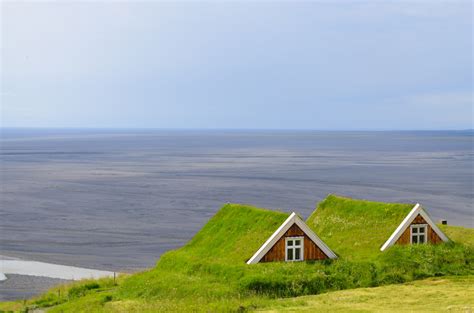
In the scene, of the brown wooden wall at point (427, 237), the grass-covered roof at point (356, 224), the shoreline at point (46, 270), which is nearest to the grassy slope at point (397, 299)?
the brown wooden wall at point (427, 237)

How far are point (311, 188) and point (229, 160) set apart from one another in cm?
7623

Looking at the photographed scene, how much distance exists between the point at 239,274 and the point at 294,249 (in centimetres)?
411

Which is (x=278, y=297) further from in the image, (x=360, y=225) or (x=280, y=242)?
(x=360, y=225)

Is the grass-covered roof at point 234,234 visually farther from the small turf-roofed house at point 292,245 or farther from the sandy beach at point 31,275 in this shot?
the sandy beach at point 31,275

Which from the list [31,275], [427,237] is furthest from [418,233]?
[31,275]

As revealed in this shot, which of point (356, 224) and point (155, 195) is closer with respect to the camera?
point (356, 224)

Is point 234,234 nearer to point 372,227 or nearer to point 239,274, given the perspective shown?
point 239,274

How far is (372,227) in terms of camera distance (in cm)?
4378

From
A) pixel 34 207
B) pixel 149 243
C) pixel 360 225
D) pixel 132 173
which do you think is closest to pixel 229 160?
pixel 132 173

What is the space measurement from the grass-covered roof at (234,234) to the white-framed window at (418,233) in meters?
8.01

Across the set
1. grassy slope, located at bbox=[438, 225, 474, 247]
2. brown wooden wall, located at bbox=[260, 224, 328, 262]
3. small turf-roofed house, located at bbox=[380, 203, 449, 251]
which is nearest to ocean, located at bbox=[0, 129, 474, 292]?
brown wooden wall, located at bbox=[260, 224, 328, 262]

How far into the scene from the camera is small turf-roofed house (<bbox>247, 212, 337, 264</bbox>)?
126ft

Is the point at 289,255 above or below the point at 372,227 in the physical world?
below

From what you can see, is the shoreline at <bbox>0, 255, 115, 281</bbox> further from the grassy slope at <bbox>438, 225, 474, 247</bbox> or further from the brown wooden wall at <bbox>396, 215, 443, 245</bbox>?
the grassy slope at <bbox>438, 225, 474, 247</bbox>
